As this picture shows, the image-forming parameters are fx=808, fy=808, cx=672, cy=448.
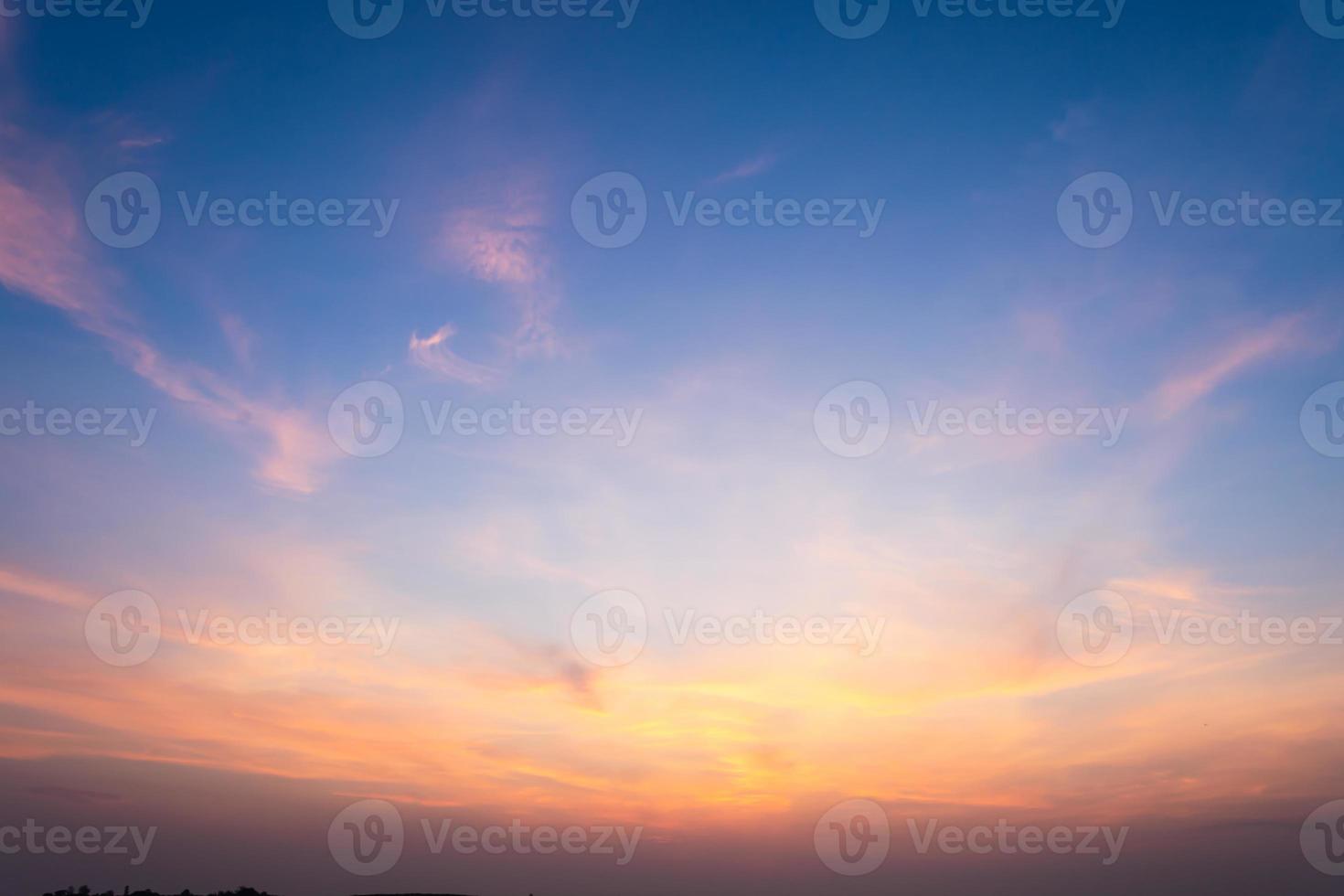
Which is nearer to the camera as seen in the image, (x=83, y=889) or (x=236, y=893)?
(x=83, y=889)

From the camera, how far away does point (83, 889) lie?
177750mm

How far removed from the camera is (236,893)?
198m

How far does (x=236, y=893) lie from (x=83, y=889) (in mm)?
33005
